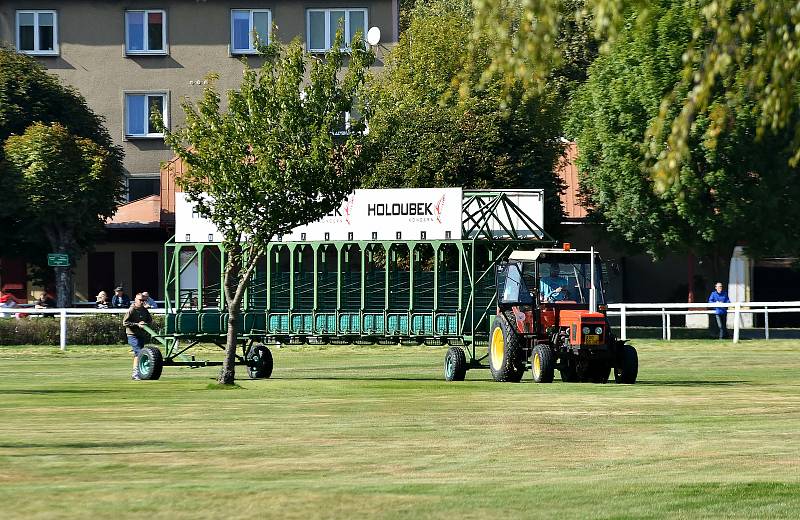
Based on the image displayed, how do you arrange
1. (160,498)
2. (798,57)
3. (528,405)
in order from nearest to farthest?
(798,57) < (160,498) < (528,405)

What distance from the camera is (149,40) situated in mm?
62969

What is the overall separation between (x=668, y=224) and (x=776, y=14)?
3904cm

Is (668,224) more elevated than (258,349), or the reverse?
(668,224)

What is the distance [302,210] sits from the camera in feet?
87.1

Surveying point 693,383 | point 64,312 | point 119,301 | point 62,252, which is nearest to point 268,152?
point 693,383

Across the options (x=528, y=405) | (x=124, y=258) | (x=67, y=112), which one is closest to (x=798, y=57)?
(x=528, y=405)

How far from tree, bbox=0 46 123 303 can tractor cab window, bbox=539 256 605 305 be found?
92.4 feet

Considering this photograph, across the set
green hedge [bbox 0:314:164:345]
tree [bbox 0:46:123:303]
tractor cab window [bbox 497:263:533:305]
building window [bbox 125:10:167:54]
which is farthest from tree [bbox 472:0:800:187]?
building window [bbox 125:10:167:54]

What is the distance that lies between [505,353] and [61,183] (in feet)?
92.5

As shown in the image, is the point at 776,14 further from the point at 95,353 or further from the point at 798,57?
the point at 95,353

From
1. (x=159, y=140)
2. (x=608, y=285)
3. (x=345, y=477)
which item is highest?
(x=159, y=140)

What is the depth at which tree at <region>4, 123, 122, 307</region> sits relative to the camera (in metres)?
51.2

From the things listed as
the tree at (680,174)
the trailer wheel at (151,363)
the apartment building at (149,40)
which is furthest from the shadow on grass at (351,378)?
the apartment building at (149,40)

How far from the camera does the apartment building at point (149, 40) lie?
62.1 meters
